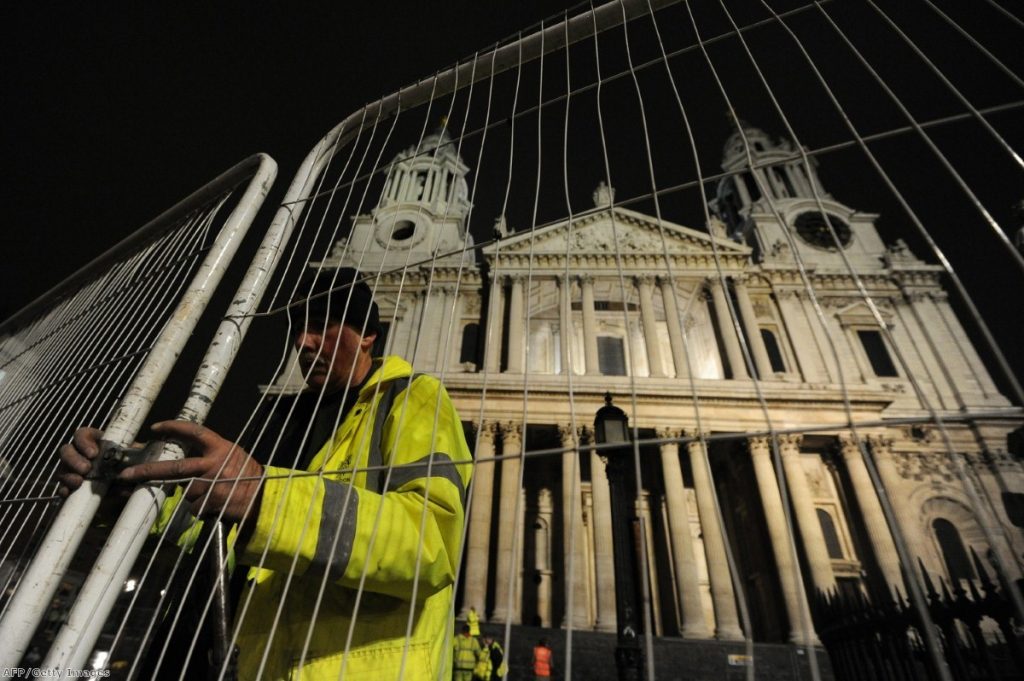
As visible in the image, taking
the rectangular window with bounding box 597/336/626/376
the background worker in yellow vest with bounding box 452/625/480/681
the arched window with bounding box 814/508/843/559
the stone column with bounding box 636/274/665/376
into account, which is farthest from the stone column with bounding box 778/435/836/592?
the background worker in yellow vest with bounding box 452/625/480/681

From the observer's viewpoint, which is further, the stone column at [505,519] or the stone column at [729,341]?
the stone column at [729,341]

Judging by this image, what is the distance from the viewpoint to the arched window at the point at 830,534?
14819 millimetres

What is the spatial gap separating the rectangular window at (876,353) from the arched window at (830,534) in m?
6.24

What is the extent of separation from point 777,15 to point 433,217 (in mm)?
22623

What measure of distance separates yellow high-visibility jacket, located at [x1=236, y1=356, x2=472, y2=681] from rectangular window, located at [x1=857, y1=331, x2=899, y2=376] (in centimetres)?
2157

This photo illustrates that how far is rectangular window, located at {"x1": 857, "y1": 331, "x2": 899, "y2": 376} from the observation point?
1828 centimetres

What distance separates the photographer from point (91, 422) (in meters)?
2.06

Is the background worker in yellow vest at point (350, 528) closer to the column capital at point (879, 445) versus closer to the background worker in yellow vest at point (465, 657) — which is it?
the background worker in yellow vest at point (465, 657)

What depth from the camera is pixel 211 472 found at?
1.14 meters

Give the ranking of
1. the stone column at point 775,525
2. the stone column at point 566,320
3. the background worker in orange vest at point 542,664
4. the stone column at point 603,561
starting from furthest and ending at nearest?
the stone column at point 775,525
the stone column at point 603,561
the background worker in orange vest at point 542,664
the stone column at point 566,320

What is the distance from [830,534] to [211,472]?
1826cm

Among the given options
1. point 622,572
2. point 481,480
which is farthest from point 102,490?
point 481,480

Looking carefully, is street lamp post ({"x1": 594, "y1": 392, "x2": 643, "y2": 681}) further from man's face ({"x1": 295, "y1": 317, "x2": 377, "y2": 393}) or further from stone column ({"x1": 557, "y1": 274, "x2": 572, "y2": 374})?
man's face ({"x1": 295, "y1": 317, "x2": 377, "y2": 393})

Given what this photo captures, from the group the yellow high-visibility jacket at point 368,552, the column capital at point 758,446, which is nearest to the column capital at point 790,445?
the column capital at point 758,446
